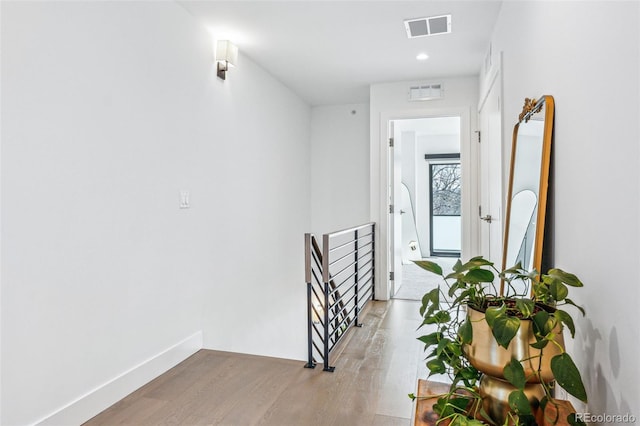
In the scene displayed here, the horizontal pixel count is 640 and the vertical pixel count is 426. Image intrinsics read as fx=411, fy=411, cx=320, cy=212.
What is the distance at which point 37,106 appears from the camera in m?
1.74

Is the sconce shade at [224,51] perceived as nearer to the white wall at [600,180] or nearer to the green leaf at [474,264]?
the white wall at [600,180]

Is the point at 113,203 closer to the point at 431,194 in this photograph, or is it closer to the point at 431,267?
the point at 431,267

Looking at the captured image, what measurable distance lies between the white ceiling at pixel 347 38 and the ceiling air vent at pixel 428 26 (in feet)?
0.16

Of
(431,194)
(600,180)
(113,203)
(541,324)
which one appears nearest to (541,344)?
(541,324)

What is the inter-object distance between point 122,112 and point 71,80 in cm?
33

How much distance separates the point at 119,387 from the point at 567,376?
2109 millimetres

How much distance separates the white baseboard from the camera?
72.8 inches

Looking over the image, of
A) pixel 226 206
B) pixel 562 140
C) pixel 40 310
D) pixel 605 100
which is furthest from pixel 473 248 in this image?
pixel 40 310

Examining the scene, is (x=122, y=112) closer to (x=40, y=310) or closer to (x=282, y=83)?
(x=40, y=310)

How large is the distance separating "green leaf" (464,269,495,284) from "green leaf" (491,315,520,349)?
0.12m

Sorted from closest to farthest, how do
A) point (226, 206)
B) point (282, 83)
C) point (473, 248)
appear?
point (226, 206) < point (473, 248) < point (282, 83)

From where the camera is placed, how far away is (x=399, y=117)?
438 cm

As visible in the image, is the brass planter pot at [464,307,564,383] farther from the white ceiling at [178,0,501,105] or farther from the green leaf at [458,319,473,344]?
the white ceiling at [178,0,501,105]

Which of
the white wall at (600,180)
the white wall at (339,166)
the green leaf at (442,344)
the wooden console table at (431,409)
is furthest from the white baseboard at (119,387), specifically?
the white wall at (339,166)
